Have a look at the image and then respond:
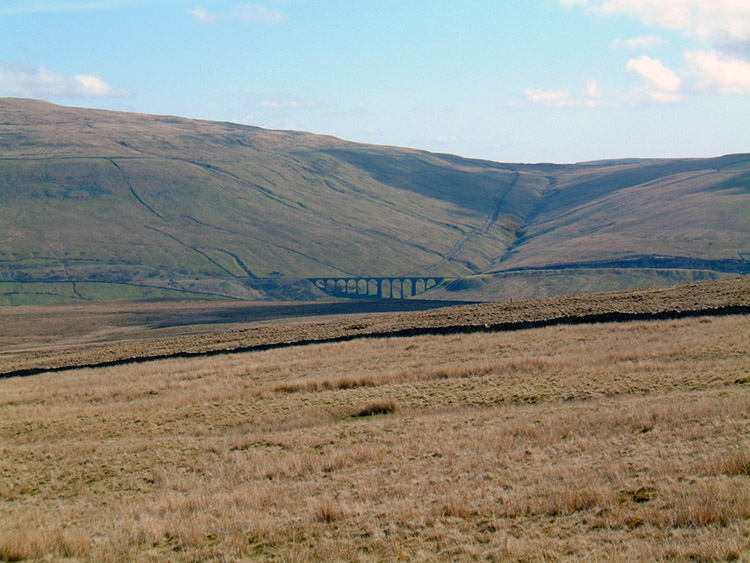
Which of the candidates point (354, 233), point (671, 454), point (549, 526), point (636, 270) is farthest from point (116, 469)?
point (354, 233)

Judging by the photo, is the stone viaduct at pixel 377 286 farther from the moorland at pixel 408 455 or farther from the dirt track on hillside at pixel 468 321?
the moorland at pixel 408 455

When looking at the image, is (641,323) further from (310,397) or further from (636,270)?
(636,270)

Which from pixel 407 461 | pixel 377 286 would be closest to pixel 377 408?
pixel 407 461

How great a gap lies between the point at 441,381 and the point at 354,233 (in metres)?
176

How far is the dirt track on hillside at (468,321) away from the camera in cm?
3591

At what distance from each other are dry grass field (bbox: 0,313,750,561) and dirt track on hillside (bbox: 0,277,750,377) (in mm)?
7640

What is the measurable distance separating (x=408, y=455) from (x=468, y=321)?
84.6 ft

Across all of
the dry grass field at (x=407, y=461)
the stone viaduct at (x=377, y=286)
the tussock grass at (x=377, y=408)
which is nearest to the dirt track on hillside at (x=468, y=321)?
the dry grass field at (x=407, y=461)

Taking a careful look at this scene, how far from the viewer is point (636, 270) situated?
415 ft

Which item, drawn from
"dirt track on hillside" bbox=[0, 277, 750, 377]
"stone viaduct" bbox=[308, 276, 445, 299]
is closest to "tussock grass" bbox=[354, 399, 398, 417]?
"dirt track on hillside" bbox=[0, 277, 750, 377]

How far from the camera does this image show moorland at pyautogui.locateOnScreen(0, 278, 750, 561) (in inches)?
367

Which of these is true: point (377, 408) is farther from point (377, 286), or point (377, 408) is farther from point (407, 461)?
point (377, 286)

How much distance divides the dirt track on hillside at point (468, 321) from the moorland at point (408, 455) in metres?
3.42

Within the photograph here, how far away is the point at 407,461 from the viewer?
13.9m
